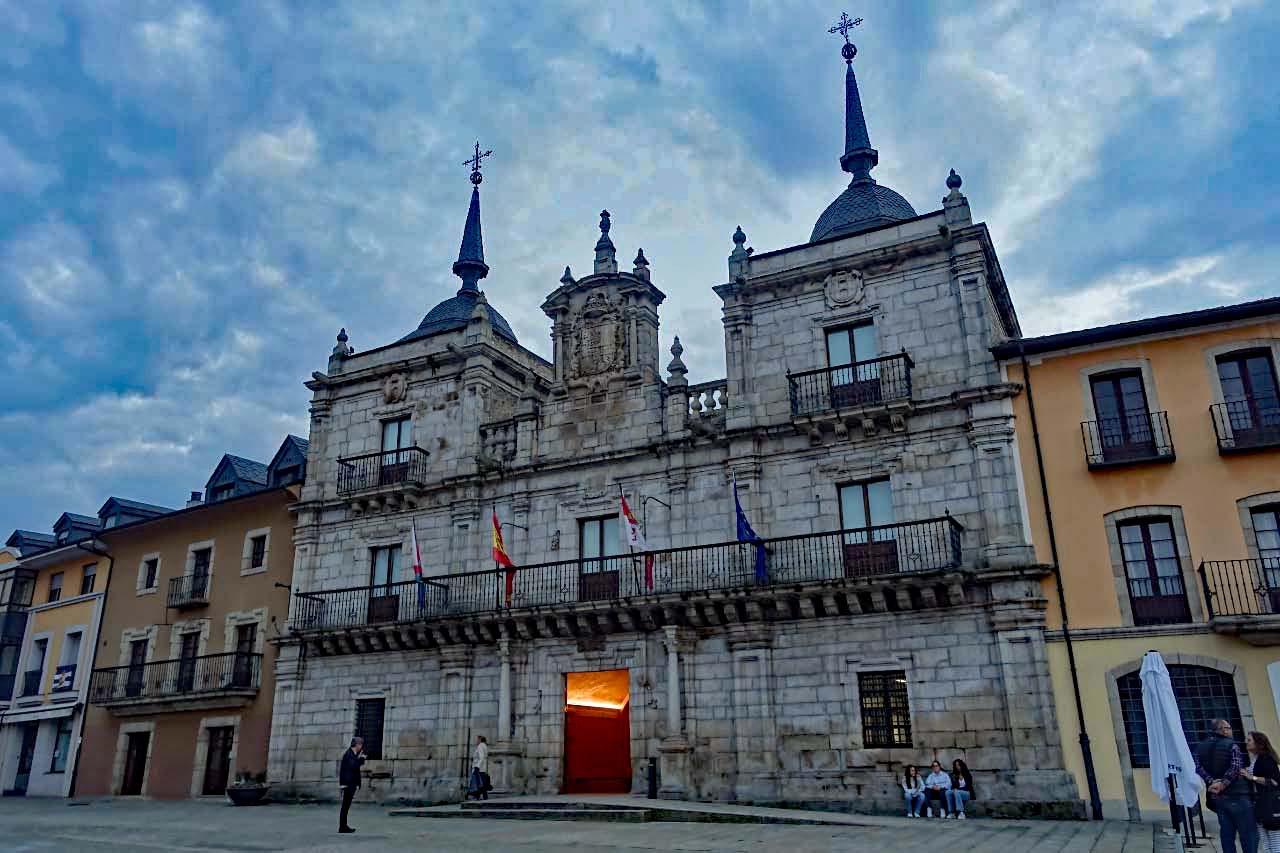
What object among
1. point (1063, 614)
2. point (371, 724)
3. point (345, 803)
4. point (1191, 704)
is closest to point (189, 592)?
point (371, 724)

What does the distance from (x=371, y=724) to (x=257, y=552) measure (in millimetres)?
7422

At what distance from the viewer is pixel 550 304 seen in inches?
1046

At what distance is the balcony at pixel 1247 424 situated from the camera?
18.4m

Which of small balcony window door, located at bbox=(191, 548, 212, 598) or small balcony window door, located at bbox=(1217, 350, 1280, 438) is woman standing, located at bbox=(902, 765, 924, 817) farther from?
small balcony window door, located at bbox=(191, 548, 212, 598)

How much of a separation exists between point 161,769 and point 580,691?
1397 centimetres

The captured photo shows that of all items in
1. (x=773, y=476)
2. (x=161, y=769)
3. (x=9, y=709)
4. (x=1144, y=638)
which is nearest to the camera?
(x=1144, y=638)

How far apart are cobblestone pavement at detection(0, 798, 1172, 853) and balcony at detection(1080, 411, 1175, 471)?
6779 mm

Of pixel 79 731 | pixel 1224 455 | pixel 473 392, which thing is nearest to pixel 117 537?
pixel 79 731

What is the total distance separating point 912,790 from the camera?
18500mm

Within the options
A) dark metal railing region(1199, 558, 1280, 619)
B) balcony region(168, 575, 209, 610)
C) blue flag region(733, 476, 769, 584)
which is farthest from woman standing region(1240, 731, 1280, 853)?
balcony region(168, 575, 209, 610)

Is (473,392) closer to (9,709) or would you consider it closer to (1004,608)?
(1004,608)

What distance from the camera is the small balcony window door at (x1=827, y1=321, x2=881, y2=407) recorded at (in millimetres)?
21781

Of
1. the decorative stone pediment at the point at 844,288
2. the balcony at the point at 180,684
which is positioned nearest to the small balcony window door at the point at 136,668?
the balcony at the point at 180,684

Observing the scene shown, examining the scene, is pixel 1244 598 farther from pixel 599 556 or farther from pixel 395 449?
pixel 395 449
